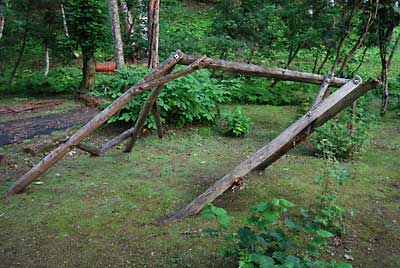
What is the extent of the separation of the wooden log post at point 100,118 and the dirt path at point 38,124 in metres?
2.56

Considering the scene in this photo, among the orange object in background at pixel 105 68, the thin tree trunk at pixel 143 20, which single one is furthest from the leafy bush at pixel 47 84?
the thin tree trunk at pixel 143 20

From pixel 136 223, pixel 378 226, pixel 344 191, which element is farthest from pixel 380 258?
pixel 136 223

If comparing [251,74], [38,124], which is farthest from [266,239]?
[38,124]

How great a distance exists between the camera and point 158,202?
15.3 feet

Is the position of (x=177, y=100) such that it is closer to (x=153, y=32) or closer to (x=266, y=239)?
(x=153, y=32)

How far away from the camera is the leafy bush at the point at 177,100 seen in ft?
24.5

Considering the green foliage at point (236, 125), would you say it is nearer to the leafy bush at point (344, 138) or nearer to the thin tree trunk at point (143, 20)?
the leafy bush at point (344, 138)

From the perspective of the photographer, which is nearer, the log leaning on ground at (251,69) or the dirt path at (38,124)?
the log leaning on ground at (251,69)

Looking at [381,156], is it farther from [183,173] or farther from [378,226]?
[183,173]

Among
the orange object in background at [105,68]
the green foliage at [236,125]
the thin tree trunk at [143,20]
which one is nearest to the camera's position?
the green foliage at [236,125]

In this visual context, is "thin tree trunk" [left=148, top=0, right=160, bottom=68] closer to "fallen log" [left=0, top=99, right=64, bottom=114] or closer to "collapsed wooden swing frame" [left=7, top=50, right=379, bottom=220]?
"fallen log" [left=0, top=99, right=64, bottom=114]

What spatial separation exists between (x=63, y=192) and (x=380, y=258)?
3.40 meters

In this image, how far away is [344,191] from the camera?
5023mm

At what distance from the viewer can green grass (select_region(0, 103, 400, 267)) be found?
11.7ft
